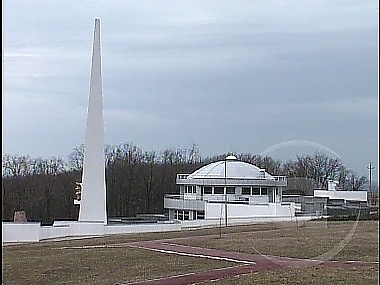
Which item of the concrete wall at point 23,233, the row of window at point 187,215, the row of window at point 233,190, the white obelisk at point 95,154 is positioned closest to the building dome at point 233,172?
the row of window at point 233,190

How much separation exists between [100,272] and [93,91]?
60.7 ft

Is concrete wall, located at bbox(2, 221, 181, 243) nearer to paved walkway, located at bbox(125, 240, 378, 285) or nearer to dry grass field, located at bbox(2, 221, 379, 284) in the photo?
dry grass field, located at bbox(2, 221, 379, 284)

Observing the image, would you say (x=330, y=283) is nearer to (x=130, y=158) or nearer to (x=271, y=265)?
(x=271, y=265)

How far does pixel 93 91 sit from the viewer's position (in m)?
35.2

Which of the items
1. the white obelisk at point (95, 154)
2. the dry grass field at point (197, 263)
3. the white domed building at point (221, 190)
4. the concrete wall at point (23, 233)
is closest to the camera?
the dry grass field at point (197, 263)

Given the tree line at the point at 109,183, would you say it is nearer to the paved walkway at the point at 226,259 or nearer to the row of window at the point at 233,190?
the row of window at the point at 233,190

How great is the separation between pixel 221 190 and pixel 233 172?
179 centimetres

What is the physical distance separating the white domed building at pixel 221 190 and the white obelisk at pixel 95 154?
47.2ft

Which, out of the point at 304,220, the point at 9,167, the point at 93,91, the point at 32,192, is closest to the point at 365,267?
the point at 93,91

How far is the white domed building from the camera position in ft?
171

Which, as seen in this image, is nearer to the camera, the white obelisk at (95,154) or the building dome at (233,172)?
the white obelisk at (95,154)

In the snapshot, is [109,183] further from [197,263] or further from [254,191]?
[197,263]

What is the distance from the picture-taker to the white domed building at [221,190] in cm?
5209

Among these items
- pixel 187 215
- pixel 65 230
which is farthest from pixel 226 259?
pixel 187 215
